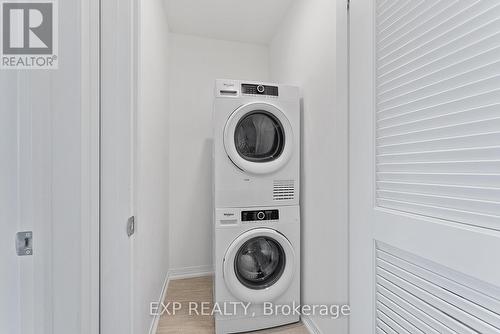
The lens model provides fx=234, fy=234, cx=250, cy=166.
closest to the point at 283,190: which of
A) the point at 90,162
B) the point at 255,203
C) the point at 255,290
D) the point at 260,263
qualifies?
the point at 255,203

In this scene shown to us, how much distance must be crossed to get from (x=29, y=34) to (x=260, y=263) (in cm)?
172

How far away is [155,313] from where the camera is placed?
1663mm

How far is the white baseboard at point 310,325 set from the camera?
157 cm

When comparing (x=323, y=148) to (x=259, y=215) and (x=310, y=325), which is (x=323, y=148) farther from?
(x=310, y=325)

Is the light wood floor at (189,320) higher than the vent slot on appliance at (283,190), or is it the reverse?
the vent slot on appliance at (283,190)

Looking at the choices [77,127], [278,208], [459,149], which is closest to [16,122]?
[77,127]

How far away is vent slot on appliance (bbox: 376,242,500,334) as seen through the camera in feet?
1.68

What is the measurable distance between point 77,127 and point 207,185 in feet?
5.90

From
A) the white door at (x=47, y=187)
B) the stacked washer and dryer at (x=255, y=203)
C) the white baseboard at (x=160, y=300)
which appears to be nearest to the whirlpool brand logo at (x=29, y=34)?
the white door at (x=47, y=187)

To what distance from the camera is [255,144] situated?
176cm

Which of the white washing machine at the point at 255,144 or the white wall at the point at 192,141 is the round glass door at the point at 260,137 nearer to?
the white washing machine at the point at 255,144

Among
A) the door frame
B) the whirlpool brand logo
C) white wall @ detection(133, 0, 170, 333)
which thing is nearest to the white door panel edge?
white wall @ detection(133, 0, 170, 333)

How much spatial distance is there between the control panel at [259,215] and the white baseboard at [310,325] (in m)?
0.75

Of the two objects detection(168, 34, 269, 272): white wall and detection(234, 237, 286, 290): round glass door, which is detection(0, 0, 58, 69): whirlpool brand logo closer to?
detection(234, 237, 286, 290): round glass door
